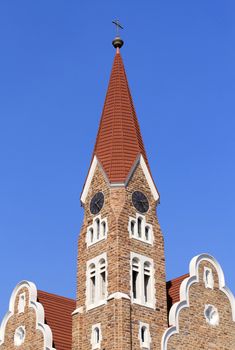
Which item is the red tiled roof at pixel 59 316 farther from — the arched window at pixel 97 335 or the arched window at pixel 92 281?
the arched window at pixel 92 281

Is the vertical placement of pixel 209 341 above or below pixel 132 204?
below

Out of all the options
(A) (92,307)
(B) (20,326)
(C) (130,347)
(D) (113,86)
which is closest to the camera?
(C) (130,347)

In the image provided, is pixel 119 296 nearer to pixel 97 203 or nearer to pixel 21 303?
pixel 97 203

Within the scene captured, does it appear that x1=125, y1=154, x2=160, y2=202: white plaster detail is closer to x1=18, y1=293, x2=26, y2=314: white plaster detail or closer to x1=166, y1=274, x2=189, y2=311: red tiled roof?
x1=166, y1=274, x2=189, y2=311: red tiled roof

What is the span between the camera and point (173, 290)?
130 feet

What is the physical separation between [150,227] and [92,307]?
5.09 metres

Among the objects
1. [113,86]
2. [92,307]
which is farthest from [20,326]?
[113,86]

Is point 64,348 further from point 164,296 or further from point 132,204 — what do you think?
point 132,204

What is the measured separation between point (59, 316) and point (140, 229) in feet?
21.6

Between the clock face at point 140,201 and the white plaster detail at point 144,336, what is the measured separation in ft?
19.6

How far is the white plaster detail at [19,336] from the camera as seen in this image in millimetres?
39375

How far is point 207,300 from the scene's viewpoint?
38.3 metres

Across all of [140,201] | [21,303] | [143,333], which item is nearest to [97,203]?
[140,201]

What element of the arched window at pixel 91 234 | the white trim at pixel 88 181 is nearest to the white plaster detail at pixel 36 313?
the arched window at pixel 91 234
